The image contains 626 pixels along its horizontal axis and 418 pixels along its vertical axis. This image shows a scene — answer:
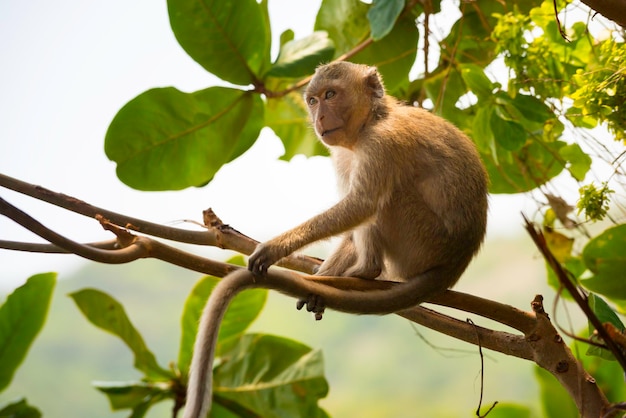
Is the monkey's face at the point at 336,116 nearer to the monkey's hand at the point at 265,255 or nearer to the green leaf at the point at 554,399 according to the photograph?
the monkey's hand at the point at 265,255

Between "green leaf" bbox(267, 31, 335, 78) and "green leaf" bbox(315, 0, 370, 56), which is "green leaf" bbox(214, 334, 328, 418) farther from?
"green leaf" bbox(315, 0, 370, 56)

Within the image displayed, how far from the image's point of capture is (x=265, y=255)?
2156mm

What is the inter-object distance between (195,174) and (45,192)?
1212mm

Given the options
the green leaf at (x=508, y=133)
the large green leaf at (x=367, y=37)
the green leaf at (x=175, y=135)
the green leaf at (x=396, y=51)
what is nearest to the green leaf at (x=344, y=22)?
the large green leaf at (x=367, y=37)

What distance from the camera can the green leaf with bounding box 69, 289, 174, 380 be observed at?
3.28 m

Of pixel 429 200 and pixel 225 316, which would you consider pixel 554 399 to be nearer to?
pixel 429 200

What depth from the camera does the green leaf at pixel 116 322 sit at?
129 inches

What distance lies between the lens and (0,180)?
1.93 metres

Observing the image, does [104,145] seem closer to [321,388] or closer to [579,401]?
[321,388]

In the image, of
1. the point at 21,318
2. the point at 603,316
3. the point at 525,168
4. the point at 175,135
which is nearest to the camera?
the point at 603,316

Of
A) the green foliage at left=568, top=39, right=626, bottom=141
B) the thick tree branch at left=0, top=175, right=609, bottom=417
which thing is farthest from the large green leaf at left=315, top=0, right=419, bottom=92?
the thick tree branch at left=0, top=175, right=609, bottom=417

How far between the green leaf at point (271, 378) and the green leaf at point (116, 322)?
0.94ft

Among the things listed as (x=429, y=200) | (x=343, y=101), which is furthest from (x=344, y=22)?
(x=429, y=200)

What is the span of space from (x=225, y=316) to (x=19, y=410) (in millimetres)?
1138
